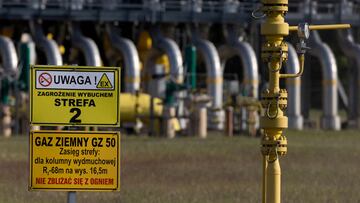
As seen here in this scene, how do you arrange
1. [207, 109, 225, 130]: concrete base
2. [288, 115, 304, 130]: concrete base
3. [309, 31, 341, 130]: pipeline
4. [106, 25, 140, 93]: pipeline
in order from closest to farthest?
1. [207, 109, 225, 130]: concrete base
2. [106, 25, 140, 93]: pipeline
3. [288, 115, 304, 130]: concrete base
4. [309, 31, 341, 130]: pipeline

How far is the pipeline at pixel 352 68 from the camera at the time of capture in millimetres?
67062

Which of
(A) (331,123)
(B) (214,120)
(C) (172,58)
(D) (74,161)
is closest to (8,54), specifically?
(C) (172,58)

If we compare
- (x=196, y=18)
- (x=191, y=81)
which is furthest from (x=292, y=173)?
(x=196, y=18)


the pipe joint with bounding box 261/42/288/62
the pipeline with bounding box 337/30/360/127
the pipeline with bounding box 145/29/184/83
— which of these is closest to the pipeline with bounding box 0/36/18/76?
the pipeline with bounding box 145/29/184/83

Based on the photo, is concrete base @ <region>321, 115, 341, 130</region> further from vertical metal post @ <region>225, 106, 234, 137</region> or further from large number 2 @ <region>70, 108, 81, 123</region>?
large number 2 @ <region>70, 108, 81, 123</region>

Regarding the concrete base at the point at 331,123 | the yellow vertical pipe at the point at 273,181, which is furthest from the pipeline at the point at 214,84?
the yellow vertical pipe at the point at 273,181

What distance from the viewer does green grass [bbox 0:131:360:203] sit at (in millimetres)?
24047

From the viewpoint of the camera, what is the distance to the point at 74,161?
53.1ft

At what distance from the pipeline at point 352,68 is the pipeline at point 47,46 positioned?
1422 cm

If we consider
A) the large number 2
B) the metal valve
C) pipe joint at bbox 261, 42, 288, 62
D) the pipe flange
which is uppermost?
the metal valve

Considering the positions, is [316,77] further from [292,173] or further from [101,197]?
[101,197]

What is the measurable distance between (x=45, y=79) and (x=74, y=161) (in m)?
0.98

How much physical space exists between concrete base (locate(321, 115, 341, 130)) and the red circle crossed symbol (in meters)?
48.6

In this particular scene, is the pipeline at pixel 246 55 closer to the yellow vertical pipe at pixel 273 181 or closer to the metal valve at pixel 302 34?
the yellow vertical pipe at pixel 273 181
